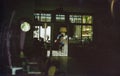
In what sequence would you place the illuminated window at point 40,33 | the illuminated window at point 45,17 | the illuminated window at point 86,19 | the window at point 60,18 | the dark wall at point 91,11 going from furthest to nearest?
1. the window at point 60,18
2. the illuminated window at point 86,19
3. the illuminated window at point 45,17
4. the illuminated window at point 40,33
5. the dark wall at point 91,11

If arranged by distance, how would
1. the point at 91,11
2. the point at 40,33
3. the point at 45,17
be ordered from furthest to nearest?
1. the point at 91,11
2. the point at 45,17
3. the point at 40,33

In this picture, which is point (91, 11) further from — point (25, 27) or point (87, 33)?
point (25, 27)

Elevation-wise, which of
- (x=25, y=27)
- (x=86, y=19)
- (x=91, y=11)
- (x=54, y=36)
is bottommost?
(x=54, y=36)

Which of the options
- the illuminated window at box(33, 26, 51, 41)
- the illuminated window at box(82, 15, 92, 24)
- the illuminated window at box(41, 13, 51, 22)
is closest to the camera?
the illuminated window at box(33, 26, 51, 41)

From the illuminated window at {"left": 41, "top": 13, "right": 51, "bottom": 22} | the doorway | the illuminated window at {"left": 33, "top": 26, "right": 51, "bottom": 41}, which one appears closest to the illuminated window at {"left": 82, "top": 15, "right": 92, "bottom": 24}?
the doorway

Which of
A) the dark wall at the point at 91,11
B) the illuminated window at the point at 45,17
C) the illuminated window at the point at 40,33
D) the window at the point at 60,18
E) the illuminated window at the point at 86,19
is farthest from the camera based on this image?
the window at the point at 60,18

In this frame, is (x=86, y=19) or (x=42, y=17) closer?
(x=42, y=17)

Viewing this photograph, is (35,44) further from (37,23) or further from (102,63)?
(102,63)

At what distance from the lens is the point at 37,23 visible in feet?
37.8

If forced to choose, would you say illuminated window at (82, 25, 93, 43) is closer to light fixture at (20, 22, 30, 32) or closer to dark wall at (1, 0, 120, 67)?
dark wall at (1, 0, 120, 67)

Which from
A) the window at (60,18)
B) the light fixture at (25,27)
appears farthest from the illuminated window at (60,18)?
the light fixture at (25,27)

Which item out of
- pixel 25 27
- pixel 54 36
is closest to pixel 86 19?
pixel 54 36

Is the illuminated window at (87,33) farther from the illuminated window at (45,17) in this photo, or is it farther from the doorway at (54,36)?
the illuminated window at (45,17)

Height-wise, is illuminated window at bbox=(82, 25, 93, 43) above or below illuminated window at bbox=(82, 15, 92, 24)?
below
